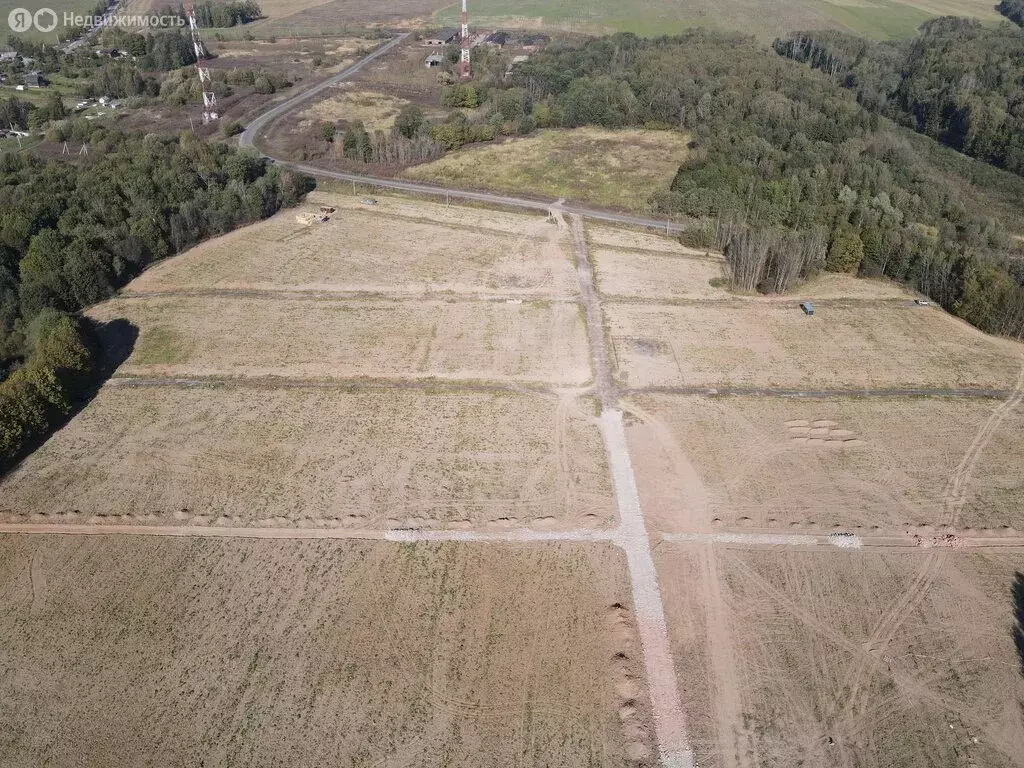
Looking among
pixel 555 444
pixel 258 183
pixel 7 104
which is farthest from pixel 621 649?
pixel 7 104

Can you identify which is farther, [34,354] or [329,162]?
[329,162]

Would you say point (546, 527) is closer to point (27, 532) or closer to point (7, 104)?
point (27, 532)

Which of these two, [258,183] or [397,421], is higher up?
[258,183]

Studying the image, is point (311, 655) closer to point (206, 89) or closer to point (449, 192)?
point (449, 192)

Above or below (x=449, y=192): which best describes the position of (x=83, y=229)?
below

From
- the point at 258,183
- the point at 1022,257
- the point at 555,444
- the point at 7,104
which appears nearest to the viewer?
the point at 555,444

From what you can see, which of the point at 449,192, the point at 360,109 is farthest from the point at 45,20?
the point at 449,192

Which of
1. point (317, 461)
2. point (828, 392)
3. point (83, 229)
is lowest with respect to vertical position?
point (317, 461)

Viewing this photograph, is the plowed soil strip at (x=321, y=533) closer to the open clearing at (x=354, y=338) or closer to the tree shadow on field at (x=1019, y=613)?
the open clearing at (x=354, y=338)
